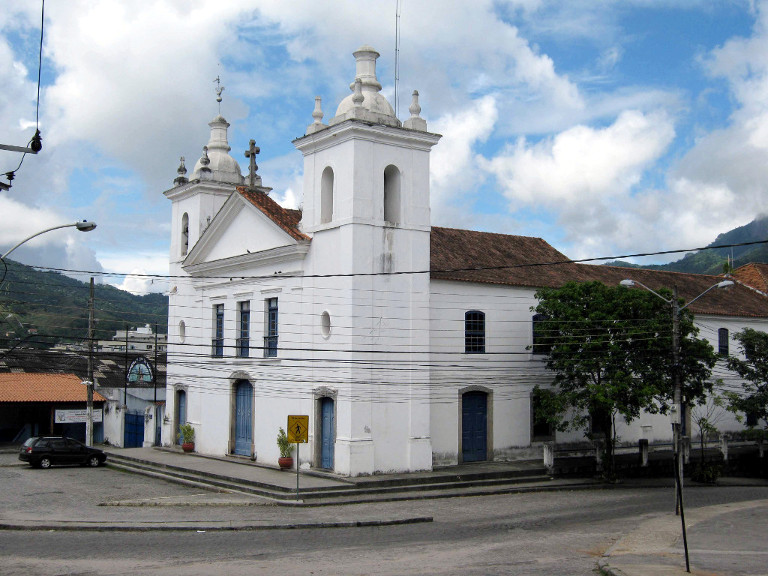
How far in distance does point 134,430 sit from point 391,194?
2005 centimetres

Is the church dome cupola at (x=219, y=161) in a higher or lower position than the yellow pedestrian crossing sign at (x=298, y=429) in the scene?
higher

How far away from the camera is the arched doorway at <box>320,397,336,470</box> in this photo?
25.1m

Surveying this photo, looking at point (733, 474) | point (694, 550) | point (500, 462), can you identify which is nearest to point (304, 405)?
point (500, 462)

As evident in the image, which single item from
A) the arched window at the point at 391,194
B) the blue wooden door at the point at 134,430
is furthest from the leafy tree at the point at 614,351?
the blue wooden door at the point at 134,430

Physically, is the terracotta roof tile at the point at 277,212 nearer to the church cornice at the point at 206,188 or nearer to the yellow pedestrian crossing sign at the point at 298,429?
the church cornice at the point at 206,188

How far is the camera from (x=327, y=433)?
2542cm

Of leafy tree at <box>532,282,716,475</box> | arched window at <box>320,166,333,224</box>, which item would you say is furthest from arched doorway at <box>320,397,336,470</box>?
leafy tree at <box>532,282,716,475</box>

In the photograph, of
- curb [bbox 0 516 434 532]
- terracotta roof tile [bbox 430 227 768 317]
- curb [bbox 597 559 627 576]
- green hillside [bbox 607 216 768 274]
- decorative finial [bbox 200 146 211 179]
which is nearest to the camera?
curb [bbox 597 559 627 576]

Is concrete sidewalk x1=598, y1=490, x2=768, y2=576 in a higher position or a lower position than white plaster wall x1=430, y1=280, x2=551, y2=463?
lower

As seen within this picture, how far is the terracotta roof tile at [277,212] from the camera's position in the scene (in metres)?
26.7

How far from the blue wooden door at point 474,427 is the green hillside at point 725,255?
63.7 ft

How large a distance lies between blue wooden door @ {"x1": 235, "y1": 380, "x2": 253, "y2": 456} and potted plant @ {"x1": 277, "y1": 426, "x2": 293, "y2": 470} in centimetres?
268

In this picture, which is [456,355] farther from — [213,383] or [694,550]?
[694,550]

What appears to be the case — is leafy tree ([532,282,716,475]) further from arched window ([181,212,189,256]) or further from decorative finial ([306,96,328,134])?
arched window ([181,212,189,256])
